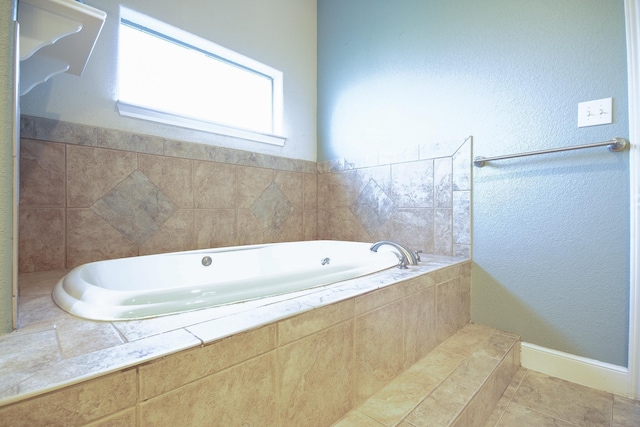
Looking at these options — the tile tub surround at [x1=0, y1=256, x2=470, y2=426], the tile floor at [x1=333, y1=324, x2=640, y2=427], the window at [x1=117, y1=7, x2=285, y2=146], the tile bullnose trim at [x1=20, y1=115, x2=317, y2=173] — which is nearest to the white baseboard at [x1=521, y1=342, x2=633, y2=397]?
the tile floor at [x1=333, y1=324, x2=640, y2=427]

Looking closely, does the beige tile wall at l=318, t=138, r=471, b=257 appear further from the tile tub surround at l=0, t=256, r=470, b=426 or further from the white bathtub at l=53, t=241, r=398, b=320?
the tile tub surround at l=0, t=256, r=470, b=426

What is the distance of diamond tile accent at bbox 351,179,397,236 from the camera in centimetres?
197

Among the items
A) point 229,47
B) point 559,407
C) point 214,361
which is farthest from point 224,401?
point 229,47


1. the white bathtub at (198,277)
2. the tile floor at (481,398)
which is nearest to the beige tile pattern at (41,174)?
the white bathtub at (198,277)

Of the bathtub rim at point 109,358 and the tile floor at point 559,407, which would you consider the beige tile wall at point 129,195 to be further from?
the tile floor at point 559,407

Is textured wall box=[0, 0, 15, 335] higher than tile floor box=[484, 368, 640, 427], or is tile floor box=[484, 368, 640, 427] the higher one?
textured wall box=[0, 0, 15, 335]

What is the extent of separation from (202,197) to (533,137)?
5.97ft

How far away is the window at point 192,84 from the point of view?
5.17ft

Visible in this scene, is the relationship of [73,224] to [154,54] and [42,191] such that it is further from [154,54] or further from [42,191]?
[154,54]

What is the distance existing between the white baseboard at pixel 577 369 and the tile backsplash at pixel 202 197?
581 mm

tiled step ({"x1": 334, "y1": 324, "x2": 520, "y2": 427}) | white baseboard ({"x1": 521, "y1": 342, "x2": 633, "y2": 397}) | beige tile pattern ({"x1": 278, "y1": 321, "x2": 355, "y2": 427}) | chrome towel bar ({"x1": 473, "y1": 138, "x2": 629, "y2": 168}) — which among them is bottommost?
white baseboard ({"x1": 521, "y1": 342, "x2": 633, "y2": 397})

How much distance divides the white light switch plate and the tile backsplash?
1.56 ft

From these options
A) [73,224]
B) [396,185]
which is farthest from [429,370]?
[73,224]

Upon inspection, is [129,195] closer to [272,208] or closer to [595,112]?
[272,208]
